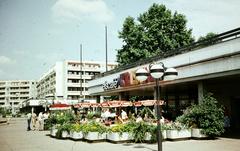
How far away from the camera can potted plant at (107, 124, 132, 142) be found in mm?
17359

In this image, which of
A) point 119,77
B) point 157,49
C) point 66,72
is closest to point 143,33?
point 157,49

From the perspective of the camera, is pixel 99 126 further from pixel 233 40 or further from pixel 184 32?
pixel 184 32

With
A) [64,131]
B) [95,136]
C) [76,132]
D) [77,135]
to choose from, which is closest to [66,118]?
[64,131]

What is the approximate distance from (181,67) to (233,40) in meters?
4.94

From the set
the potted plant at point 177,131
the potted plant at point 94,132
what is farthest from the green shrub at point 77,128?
the potted plant at point 177,131

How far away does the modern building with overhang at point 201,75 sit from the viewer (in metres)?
18.1

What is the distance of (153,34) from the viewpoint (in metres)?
43.9

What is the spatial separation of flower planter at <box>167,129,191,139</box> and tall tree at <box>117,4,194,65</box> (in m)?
24.6

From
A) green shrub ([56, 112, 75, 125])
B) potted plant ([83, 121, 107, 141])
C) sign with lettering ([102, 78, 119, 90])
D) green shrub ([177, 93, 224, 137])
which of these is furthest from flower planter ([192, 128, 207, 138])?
sign with lettering ([102, 78, 119, 90])

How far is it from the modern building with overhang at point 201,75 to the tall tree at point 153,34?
10.1 metres

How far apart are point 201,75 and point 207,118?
9.56ft

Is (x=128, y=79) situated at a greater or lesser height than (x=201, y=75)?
greater

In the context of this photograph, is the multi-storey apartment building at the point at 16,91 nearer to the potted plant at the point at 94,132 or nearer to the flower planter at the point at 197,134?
the potted plant at the point at 94,132

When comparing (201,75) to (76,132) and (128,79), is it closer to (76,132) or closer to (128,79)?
(76,132)
